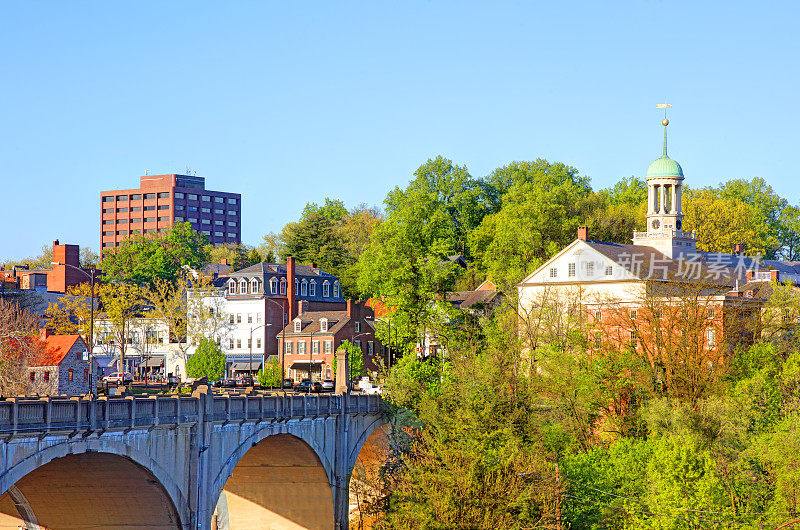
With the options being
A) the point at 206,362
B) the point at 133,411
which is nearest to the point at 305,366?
the point at 206,362

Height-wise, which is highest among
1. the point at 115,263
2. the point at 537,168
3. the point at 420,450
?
the point at 537,168

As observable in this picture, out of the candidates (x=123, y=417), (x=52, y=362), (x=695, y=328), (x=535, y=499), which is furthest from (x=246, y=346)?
(x=123, y=417)

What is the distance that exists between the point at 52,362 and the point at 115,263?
231ft

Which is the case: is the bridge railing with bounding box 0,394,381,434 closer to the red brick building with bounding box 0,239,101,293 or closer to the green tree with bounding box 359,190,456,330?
the green tree with bounding box 359,190,456,330

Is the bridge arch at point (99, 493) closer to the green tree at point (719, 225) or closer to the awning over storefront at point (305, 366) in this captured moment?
the awning over storefront at point (305, 366)

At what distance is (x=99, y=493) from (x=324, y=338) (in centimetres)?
6116

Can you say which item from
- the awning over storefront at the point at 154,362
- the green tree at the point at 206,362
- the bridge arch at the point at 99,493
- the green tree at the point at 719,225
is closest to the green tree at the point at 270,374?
the green tree at the point at 206,362

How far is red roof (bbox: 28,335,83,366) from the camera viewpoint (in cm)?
7575

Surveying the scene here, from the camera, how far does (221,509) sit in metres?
71.2

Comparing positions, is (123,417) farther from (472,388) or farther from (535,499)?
(472,388)

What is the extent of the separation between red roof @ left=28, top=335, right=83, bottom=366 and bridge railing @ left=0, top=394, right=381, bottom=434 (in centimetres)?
2676

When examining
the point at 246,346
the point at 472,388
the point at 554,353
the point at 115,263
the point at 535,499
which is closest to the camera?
the point at 535,499

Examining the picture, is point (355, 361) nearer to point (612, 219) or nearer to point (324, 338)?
point (324, 338)

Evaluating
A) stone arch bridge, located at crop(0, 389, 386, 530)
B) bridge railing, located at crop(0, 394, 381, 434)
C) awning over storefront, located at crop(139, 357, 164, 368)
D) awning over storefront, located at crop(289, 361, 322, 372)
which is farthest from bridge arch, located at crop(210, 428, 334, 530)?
awning over storefront, located at crop(139, 357, 164, 368)
